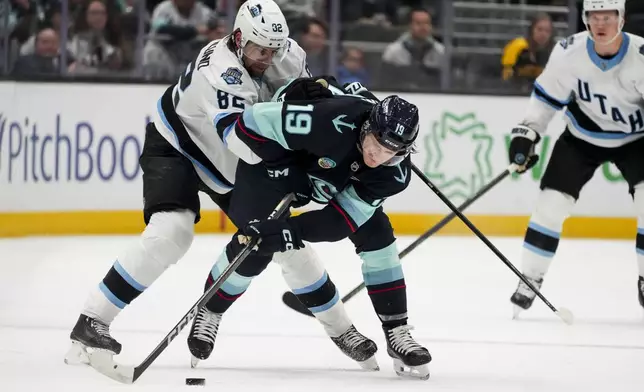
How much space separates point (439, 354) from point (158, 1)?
13.6 feet

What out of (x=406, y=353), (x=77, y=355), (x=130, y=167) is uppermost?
(x=406, y=353)

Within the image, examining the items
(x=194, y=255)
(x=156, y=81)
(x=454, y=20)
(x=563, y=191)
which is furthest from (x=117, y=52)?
(x=563, y=191)

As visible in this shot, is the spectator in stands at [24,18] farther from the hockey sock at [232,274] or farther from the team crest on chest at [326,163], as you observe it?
the team crest on chest at [326,163]

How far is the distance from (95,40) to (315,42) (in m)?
1.41

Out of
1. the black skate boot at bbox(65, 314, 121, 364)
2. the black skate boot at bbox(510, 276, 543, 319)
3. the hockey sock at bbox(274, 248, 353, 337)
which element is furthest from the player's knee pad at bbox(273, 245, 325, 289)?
the black skate boot at bbox(510, 276, 543, 319)

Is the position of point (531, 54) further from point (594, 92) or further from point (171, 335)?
point (171, 335)

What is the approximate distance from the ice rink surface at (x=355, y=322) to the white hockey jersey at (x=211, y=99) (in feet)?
2.15

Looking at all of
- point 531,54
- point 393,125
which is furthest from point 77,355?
point 531,54

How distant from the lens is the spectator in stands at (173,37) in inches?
286

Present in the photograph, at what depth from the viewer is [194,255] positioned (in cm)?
629

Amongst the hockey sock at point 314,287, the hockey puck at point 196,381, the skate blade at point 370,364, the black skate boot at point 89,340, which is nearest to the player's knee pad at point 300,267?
the hockey sock at point 314,287

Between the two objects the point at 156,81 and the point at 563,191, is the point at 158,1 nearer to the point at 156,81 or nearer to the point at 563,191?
the point at 156,81

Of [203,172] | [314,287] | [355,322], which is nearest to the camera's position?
[314,287]

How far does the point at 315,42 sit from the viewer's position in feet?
24.4
